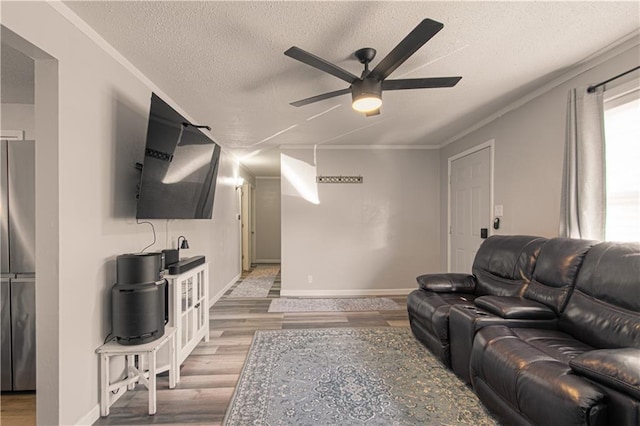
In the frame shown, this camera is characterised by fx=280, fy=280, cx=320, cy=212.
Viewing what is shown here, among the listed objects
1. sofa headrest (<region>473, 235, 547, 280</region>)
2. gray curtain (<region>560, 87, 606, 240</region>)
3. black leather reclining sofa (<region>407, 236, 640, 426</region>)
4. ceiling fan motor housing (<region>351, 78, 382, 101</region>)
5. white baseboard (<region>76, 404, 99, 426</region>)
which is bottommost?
white baseboard (<region>76, 404, 99, 426</region>)

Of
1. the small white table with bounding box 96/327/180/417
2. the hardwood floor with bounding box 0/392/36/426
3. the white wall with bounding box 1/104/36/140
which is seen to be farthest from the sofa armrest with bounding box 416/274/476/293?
the white wall with bounding box 1/104/36/140

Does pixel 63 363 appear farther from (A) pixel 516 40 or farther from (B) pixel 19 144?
(A) pixel 516 40

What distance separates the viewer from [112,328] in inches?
74.8

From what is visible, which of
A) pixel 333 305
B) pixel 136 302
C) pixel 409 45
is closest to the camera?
pixel 409 45

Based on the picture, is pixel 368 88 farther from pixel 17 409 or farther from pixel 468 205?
pixel 17 409

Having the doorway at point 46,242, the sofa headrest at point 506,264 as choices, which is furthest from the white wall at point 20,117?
the sofa headrest at point 506,264

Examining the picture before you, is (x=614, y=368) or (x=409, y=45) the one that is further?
(x=409, y=45)

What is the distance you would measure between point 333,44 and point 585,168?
209cm

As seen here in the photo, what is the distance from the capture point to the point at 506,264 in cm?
249

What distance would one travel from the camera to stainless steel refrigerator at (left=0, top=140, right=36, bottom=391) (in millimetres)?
1960

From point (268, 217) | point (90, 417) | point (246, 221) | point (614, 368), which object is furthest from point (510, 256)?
point (268, 217)

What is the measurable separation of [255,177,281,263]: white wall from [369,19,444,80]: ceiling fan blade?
6.52 meters

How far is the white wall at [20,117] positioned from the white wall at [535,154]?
4.62m

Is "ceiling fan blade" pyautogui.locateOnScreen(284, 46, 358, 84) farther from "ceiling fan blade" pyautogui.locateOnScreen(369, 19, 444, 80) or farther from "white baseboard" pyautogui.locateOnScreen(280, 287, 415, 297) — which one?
"white baseboard" pyautogui.locateOnScreen(280, 287, 415, 297)
